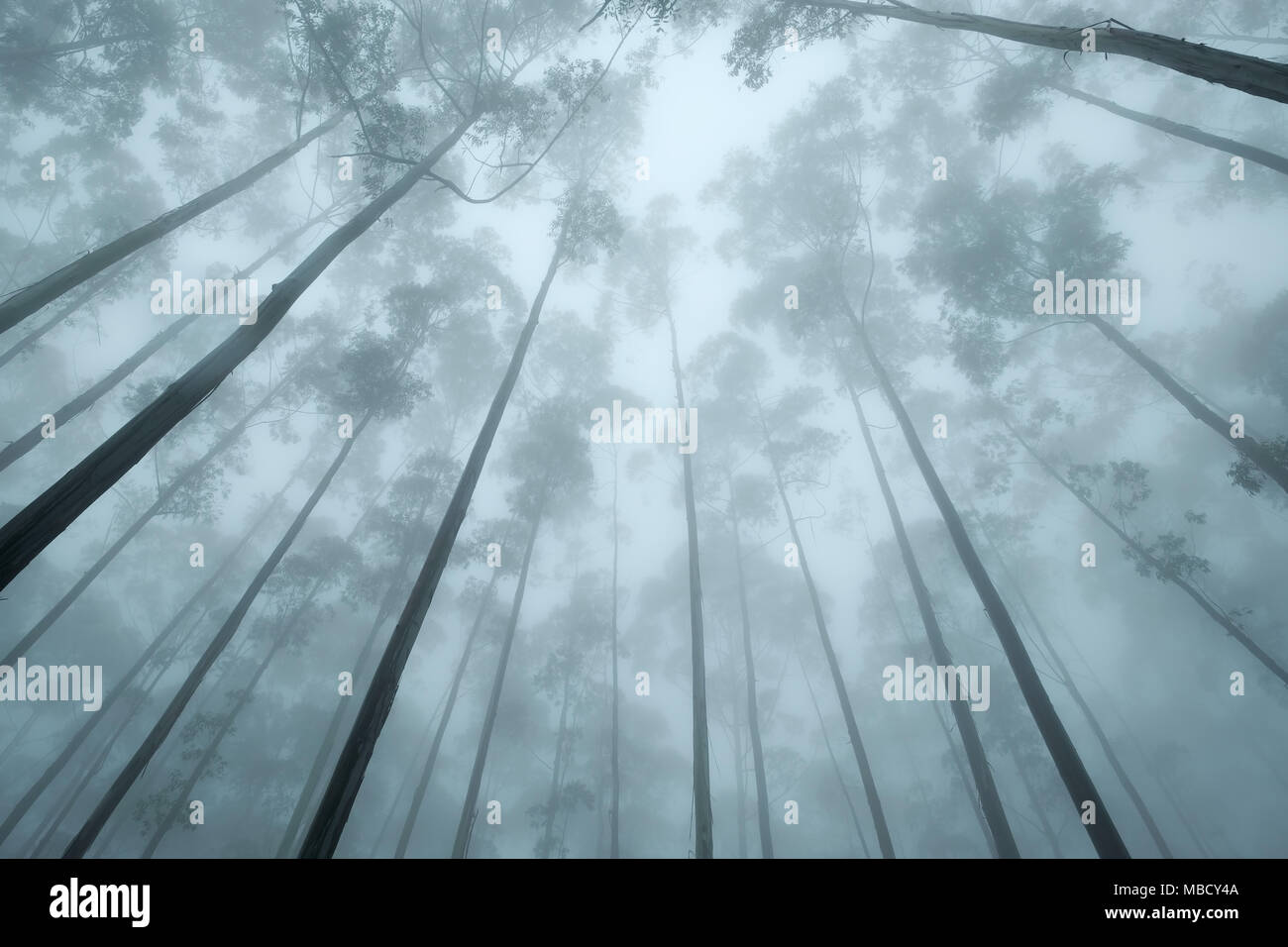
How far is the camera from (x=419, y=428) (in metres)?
28.6

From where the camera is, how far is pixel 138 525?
48.1 ft

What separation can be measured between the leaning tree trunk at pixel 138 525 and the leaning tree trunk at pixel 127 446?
15071 mm

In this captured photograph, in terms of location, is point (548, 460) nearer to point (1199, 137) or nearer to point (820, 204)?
point (820, 204)

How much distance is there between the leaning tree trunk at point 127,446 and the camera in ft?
10.6

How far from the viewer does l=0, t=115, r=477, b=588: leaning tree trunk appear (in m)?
3.22

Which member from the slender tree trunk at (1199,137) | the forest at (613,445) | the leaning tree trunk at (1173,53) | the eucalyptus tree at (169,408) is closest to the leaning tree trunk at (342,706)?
the forest at (613,445)

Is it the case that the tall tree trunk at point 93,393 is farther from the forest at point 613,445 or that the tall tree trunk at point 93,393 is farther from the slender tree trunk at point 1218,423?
the slender tree trunk at point 1218,423

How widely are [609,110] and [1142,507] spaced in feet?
132

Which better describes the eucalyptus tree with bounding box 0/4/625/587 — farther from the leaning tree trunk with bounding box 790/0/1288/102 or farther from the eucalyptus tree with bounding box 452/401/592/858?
the eucalyptus tree with bounding box 452/401/592/858

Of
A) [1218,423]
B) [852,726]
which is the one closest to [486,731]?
[852,726]

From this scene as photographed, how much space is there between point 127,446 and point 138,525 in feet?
52.8

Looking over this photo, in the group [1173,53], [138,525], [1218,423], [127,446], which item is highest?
[1173,53]

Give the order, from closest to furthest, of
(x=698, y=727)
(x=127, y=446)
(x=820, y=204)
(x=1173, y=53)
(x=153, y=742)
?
1. (x=127, y=446)
2. (x=1173, y=53)
3. (x=698, y=727)
4. (x=153, y=742)
5. (x=820, y=204)
